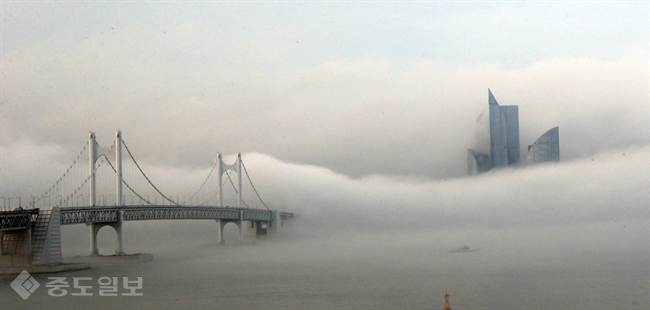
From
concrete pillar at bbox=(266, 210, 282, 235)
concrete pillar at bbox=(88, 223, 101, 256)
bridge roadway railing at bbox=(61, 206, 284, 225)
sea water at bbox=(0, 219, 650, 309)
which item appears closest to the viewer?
sea water at bbox=(0, 219, 650, 309)

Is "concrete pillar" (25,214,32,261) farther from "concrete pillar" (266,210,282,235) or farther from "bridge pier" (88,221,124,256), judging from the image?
"concrete pillar" (266,210,282,235)

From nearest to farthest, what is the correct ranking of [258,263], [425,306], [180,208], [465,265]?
[425,306] < [465,265] < [258,263] < [180,208]

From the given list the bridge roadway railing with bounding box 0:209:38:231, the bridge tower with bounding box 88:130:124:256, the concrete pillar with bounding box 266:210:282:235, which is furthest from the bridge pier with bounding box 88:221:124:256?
the concrete pillar with bounding box 266:210:282:235

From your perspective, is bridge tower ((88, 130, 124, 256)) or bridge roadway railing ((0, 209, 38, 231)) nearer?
bridge roadway railing ((0, 209, 38, 231))

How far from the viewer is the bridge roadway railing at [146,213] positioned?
5431 cm

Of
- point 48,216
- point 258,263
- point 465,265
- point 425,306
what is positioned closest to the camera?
point 425,306

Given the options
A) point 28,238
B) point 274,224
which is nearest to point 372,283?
point 28,238

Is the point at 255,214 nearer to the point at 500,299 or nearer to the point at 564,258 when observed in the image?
the point at 564,258

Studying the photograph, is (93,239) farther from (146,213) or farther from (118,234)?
(146,213)

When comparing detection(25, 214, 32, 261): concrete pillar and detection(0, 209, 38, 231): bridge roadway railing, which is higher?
detection(0, 209, 38, 231): bridge roadway railing

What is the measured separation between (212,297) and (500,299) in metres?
11.1

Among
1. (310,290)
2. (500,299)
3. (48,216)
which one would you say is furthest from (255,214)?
(500,299)

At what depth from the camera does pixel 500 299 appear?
3488 centimetres

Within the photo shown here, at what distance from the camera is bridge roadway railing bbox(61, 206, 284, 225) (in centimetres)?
5431
